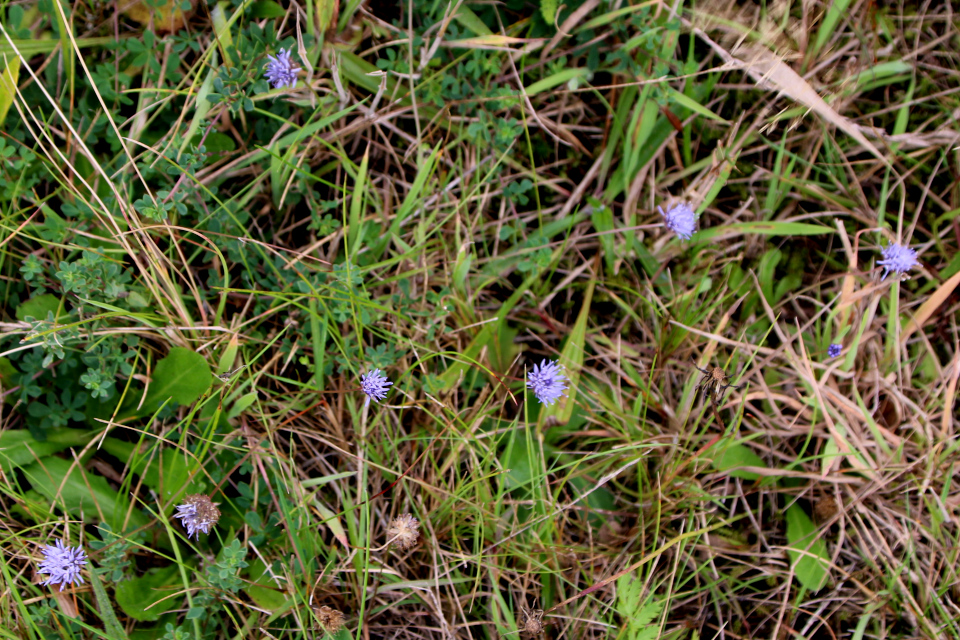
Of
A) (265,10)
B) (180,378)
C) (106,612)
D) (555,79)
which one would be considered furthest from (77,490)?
(555,79)

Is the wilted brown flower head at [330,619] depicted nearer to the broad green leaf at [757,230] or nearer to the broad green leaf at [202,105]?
the broad green leaf at [202,105]

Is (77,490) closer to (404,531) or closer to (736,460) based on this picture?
(404,531)

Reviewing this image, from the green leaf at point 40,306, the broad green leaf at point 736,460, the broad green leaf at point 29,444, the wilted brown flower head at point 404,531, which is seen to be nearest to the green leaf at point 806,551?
the broad green leaf at point 736,460

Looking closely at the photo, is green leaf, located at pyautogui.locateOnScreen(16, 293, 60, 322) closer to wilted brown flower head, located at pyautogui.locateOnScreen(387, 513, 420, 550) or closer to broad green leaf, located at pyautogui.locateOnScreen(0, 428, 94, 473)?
broad green leaf, located at pyautogui.locateOnScreen(0, 428, 94, 473)

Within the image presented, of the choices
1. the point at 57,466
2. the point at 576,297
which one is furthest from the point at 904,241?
the point at 57,466

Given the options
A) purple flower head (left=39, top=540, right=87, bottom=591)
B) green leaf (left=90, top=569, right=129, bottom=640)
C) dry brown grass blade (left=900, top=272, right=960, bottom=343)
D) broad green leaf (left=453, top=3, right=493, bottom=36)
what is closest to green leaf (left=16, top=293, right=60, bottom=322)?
purple flower head (left=39, top=540, right=87, bottom=591)
